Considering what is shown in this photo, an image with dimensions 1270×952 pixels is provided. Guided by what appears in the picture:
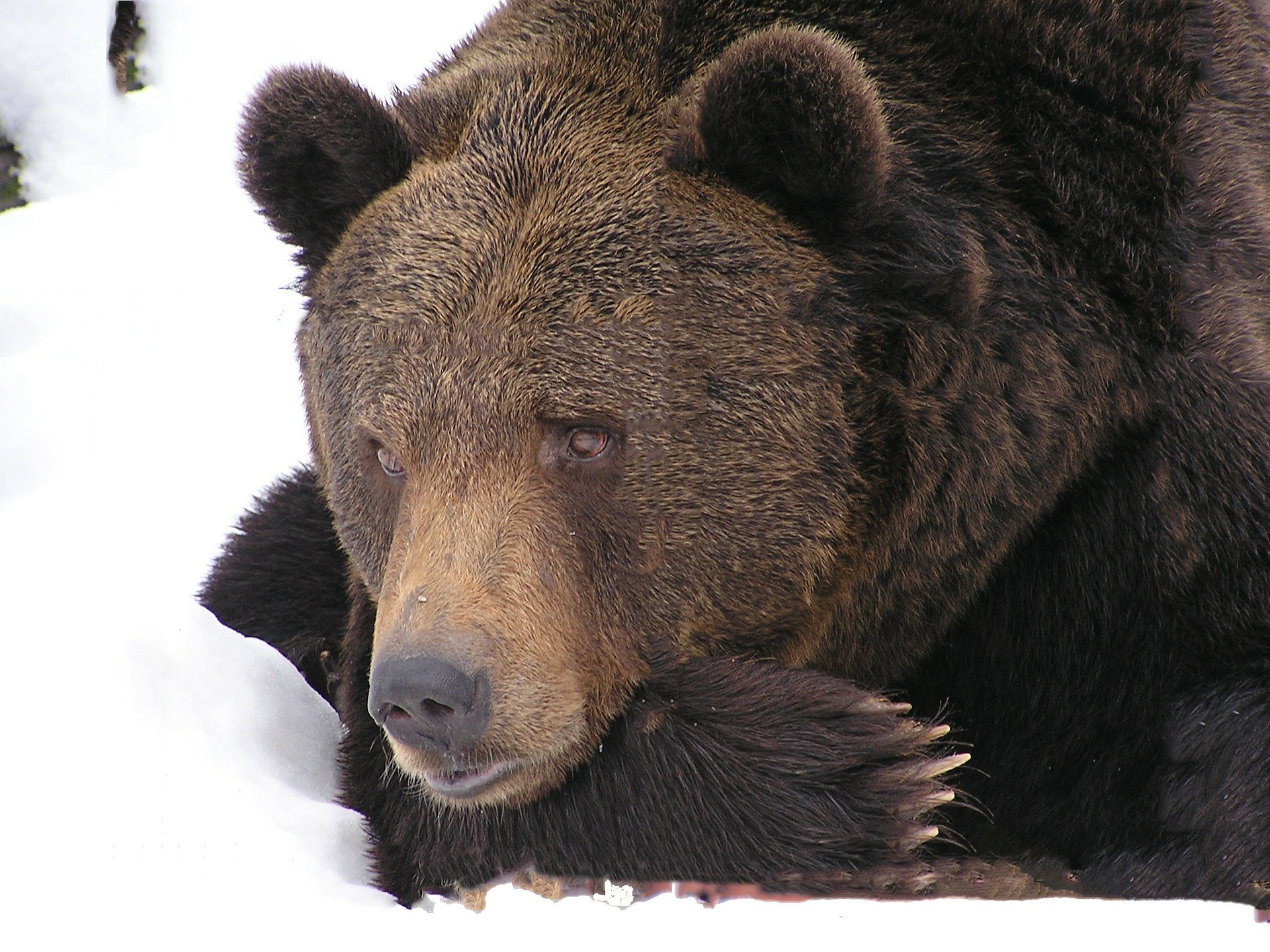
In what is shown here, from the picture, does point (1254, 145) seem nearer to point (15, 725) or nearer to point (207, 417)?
point (15, 725)

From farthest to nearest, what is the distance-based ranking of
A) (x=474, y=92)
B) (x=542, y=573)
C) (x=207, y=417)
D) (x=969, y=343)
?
(x=207, y=417)
(x=474, y=92)
(x=969, y=343)
(x=542, y=573)

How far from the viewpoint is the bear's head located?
324 cm

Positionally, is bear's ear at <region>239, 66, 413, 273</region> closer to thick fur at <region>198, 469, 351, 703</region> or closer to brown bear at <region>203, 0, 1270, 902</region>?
brown bear at <region>203, 0, 1270, 902</region>

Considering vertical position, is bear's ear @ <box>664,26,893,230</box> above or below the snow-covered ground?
above

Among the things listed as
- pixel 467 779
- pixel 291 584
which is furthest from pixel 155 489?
pixel 467 779

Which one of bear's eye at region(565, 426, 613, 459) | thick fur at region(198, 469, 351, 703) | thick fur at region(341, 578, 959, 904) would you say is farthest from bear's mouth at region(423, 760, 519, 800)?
thick fur at region(198, 469, 351, 703)

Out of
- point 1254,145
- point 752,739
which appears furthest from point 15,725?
point 1254,145

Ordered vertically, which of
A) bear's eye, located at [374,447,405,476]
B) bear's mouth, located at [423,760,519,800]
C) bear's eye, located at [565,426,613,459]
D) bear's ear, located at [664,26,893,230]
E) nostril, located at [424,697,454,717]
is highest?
bear's ear, located at [664,26,893,230]

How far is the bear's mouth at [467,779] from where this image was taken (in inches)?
130

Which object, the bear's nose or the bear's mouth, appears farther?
the bear's mouth

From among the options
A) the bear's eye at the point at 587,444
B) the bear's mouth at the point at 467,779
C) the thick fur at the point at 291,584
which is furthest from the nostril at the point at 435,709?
the thick fur at the point at 291,584

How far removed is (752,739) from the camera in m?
3.45

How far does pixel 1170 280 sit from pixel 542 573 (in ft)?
5.68

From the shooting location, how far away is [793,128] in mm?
3271
